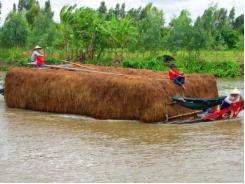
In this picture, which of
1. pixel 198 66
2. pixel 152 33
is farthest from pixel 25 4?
pixel 198 66

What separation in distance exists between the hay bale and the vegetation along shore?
13.2 metres

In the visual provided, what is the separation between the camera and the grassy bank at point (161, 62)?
94.9 feet

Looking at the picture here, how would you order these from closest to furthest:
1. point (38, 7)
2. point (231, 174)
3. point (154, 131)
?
point (231, 174) < point (154, 131) < point (38, 7)

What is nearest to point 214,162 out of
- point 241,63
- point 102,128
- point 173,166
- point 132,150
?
point 173,166

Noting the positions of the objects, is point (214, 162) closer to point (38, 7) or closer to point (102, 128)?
point (102, 128)

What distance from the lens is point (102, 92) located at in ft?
47.3

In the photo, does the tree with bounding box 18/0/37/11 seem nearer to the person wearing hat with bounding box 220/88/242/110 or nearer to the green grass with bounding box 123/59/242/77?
the green grass with bounding box 123/59/242/77

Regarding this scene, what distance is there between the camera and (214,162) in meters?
9.62

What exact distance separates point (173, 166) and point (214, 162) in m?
0.69

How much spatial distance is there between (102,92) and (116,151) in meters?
3.89

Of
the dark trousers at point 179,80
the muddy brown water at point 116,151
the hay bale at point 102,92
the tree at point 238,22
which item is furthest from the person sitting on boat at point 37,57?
the tree at point 238,22

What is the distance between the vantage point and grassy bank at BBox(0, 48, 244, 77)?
2894cm

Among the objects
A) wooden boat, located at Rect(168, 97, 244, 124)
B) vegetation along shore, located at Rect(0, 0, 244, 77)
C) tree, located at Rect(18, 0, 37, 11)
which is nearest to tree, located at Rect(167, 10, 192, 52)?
vegetation along shore, located at Rect(0, 0, 244, 77)

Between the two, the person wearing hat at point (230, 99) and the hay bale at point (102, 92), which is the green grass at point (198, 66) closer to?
the hay bale at point (102, 92)
